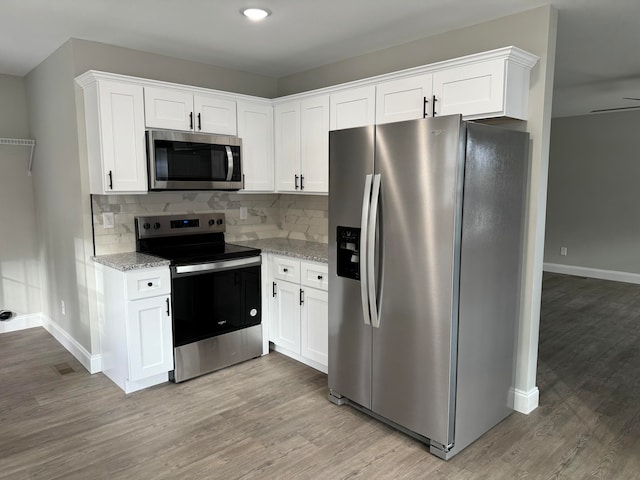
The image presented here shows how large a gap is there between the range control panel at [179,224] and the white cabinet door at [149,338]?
2.45ft

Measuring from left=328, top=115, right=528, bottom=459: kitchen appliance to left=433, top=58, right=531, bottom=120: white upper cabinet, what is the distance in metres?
0.19

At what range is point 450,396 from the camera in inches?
93.4

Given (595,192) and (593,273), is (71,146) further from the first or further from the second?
(593,273)

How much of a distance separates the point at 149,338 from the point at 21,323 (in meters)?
2.23

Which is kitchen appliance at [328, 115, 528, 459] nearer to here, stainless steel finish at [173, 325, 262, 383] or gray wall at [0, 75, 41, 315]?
stainless steel finish at [173, 325, 262, 383]

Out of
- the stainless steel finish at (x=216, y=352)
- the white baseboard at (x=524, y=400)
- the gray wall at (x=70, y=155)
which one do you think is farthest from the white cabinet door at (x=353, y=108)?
the white baseboard at (x=524, y=400)

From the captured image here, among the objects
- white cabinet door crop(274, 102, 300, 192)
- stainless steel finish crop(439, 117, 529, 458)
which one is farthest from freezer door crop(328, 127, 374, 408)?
white cabinet door crop(274, 102, 300, 192)

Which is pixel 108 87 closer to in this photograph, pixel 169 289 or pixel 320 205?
pixel 169 289

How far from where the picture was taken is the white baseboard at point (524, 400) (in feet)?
9.56

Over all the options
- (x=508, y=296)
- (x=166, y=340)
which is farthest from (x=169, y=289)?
(x=508, y=296)

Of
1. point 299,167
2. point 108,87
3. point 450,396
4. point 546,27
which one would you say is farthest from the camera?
point 299,167

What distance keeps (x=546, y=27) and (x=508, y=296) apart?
63.6 inches

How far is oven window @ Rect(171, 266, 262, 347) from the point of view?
10.6 ft

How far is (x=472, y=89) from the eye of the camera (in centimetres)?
269
